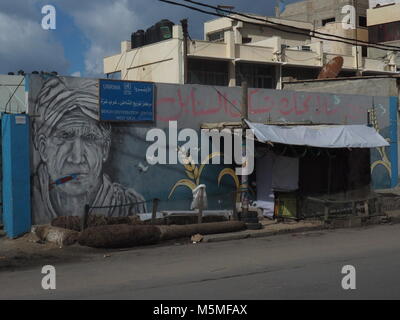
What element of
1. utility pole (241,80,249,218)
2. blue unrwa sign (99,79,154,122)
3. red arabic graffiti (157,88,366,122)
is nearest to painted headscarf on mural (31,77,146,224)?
blue unrwa sign (99,79,154,122)

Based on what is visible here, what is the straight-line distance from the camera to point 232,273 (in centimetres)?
889

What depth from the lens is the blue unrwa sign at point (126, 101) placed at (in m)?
14.0

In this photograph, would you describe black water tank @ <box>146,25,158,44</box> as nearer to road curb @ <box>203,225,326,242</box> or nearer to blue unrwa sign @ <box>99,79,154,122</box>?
blue unrwa sign @ <box>99,79,154,122</box>

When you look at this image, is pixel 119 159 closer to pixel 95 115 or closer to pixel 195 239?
pixel 95 115

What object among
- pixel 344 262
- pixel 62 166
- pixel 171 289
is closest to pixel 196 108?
pixel 62 166

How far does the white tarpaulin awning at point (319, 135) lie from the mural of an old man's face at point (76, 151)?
385 cm

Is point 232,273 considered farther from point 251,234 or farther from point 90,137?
point 90,137

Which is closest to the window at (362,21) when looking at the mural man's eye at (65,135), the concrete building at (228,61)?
the concrete building at (228,61)

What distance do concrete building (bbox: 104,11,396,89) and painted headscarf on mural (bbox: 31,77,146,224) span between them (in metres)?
22.2

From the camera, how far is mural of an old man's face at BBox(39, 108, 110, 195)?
13281 mm

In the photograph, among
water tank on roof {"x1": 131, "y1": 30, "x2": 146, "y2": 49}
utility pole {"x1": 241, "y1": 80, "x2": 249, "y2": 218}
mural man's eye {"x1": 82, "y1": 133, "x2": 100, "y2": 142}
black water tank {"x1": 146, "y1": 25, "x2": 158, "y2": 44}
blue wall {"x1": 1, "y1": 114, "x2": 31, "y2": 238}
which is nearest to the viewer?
blue wall {"x1": 1, "y1": 114, "x2": 31, "y2": 238}

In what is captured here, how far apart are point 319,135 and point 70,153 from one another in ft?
21.9

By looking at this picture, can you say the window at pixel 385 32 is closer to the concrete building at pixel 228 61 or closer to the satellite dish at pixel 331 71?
the concrete building at pixel 228 61

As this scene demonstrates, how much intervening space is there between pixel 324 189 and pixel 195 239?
570 centimetres
